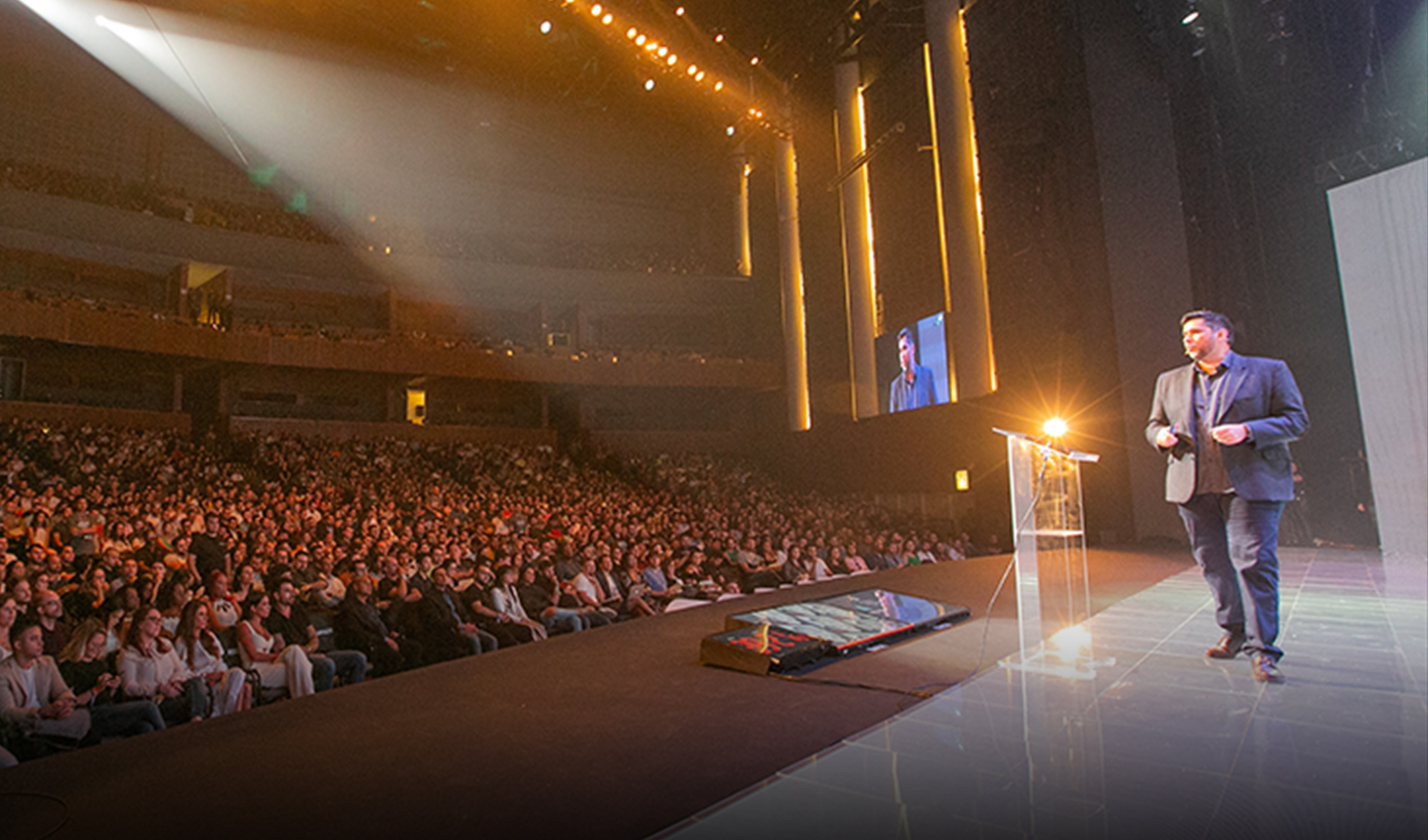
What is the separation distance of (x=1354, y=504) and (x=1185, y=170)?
4165 millimetres

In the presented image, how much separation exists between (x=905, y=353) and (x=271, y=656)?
1039cm

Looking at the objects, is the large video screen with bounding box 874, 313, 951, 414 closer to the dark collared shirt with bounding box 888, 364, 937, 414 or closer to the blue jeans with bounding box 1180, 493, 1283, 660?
the dark collared shirt with bounding box 888, 364, 937, 414

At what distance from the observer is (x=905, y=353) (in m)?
12.3

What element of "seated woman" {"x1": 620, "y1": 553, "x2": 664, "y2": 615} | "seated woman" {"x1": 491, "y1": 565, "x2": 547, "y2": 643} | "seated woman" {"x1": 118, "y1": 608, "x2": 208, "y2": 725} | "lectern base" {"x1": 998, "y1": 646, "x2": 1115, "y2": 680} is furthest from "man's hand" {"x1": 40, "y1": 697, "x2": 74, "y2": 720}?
"lectern base" {"x1": 998, "y1": 646, "x2": 1115, "y2": 680}

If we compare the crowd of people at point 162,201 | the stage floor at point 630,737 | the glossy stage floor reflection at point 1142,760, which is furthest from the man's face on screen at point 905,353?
the crowd of people at point 162,201

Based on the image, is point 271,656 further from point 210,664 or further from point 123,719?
point 123,719

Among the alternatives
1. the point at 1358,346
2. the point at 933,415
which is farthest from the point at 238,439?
the point at 1358,346

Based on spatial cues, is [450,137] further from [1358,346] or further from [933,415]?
[1358,346]

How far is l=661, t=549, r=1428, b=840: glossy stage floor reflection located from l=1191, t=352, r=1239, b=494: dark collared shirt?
671mm

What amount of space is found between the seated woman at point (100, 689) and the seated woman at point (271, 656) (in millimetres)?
519

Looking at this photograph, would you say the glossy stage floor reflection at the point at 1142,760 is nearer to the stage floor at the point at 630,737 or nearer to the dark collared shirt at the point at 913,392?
the stage floor at the point at 630,737

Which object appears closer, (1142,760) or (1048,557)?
(1142,760)

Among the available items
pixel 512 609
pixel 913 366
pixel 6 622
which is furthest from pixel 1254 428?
pixel 913 366

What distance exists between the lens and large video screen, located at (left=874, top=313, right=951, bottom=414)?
11570 mm
